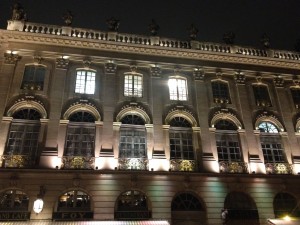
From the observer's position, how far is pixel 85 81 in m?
20.7

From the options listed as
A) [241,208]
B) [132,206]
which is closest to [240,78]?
[241,208]

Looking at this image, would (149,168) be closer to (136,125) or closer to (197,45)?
(136,125)

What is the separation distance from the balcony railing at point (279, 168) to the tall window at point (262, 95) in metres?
4.67

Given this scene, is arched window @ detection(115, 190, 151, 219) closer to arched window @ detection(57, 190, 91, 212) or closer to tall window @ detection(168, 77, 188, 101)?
arched window @ detection(57, 190, 91, 212)

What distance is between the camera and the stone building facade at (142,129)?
17.2 meters

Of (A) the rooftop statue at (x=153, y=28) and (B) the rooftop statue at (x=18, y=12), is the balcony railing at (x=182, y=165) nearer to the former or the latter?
(A) the rooftop statue at (x=153, y=28)

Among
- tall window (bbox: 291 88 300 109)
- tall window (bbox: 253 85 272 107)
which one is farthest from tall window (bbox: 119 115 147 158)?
tall window (bbox: 291 88 300 109)

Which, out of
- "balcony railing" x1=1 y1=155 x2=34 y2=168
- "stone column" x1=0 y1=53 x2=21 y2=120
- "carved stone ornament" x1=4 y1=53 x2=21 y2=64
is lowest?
"balcony railing" x1=1 y1=155 x2=34 y2=168

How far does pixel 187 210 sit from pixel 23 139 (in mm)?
10504

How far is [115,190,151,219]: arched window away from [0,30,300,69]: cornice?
395 inches

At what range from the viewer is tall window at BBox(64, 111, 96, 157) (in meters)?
18.4

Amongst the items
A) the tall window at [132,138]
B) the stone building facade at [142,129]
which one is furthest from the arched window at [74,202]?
the tall window at [132,138]

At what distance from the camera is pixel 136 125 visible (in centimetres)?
1988

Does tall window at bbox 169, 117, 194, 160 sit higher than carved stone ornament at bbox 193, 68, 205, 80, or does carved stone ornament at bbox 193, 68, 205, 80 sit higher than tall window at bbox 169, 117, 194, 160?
carved stone ornament at bbox 193, 68, 205, 80
